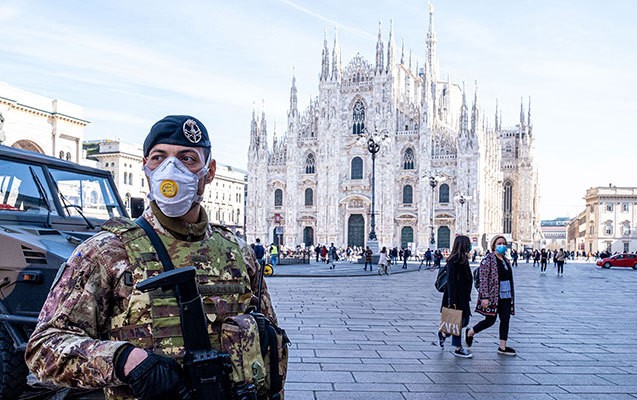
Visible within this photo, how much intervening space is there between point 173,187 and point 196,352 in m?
0.60

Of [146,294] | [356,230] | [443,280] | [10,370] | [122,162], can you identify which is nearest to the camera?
[146,294]

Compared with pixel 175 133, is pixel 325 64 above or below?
above

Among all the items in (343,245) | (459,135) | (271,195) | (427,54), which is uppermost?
(427,54)

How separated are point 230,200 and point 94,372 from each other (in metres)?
77.4

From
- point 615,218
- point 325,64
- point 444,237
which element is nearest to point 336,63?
point 325,64

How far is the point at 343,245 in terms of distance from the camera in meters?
54.5

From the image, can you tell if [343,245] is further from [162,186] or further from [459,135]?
[162,186]

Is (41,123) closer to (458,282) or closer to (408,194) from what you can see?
(408,194)

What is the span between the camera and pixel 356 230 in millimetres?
54562

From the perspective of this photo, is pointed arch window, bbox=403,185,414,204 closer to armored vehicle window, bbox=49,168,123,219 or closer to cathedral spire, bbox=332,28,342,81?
cathedral spire, bbox=332,28,342,81

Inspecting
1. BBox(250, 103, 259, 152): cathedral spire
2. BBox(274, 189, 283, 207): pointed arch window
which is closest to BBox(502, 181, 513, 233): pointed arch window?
BBox(274, 189, 283, 207): pointed arch window

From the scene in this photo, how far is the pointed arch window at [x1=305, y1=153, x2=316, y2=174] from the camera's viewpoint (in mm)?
56125

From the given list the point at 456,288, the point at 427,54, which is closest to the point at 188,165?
the point at 456,288

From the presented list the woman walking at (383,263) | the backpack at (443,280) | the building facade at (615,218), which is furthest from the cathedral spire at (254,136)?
the backpack at (443,280)
